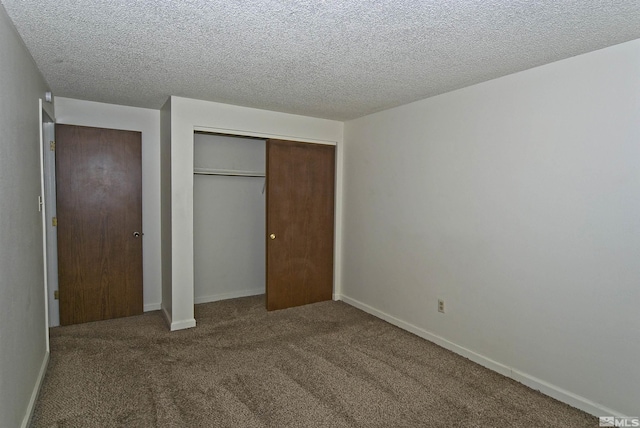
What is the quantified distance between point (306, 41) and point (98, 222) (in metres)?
3.17

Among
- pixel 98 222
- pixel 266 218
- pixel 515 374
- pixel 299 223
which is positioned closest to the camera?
pixel 515 374

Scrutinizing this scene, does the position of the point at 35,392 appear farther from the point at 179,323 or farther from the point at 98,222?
the point at 98,222

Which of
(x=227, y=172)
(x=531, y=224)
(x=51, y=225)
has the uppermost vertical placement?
(x=227, y=172)

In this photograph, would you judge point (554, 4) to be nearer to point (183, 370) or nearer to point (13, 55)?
point (13, 55)

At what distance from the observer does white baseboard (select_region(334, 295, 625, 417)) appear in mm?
2402

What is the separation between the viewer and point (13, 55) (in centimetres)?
211

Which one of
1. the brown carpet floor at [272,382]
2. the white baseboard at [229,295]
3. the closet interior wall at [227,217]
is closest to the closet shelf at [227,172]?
the closet interior wall at [227,217]

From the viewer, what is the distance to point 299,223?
4.60 meters

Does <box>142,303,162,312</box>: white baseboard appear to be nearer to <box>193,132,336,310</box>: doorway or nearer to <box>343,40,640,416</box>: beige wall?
<box>193,132,336,310</box>: doorway

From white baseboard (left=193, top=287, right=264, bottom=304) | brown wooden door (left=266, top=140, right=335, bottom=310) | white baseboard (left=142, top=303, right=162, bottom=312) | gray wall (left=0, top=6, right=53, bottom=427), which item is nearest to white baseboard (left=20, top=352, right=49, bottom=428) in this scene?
gray wall (left=0, top=6, right=53, bottom=427)

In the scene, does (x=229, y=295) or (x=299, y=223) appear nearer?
(x=299, y=223)

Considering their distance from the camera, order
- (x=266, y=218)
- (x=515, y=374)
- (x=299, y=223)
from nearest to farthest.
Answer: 1. (x=515, y=374)
2. (x=266, y=218)
3. (x=299, y=223)

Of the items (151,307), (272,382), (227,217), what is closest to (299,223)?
(227,217)

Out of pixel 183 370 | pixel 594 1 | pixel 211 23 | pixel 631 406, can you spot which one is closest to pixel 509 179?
pixel 594 1
